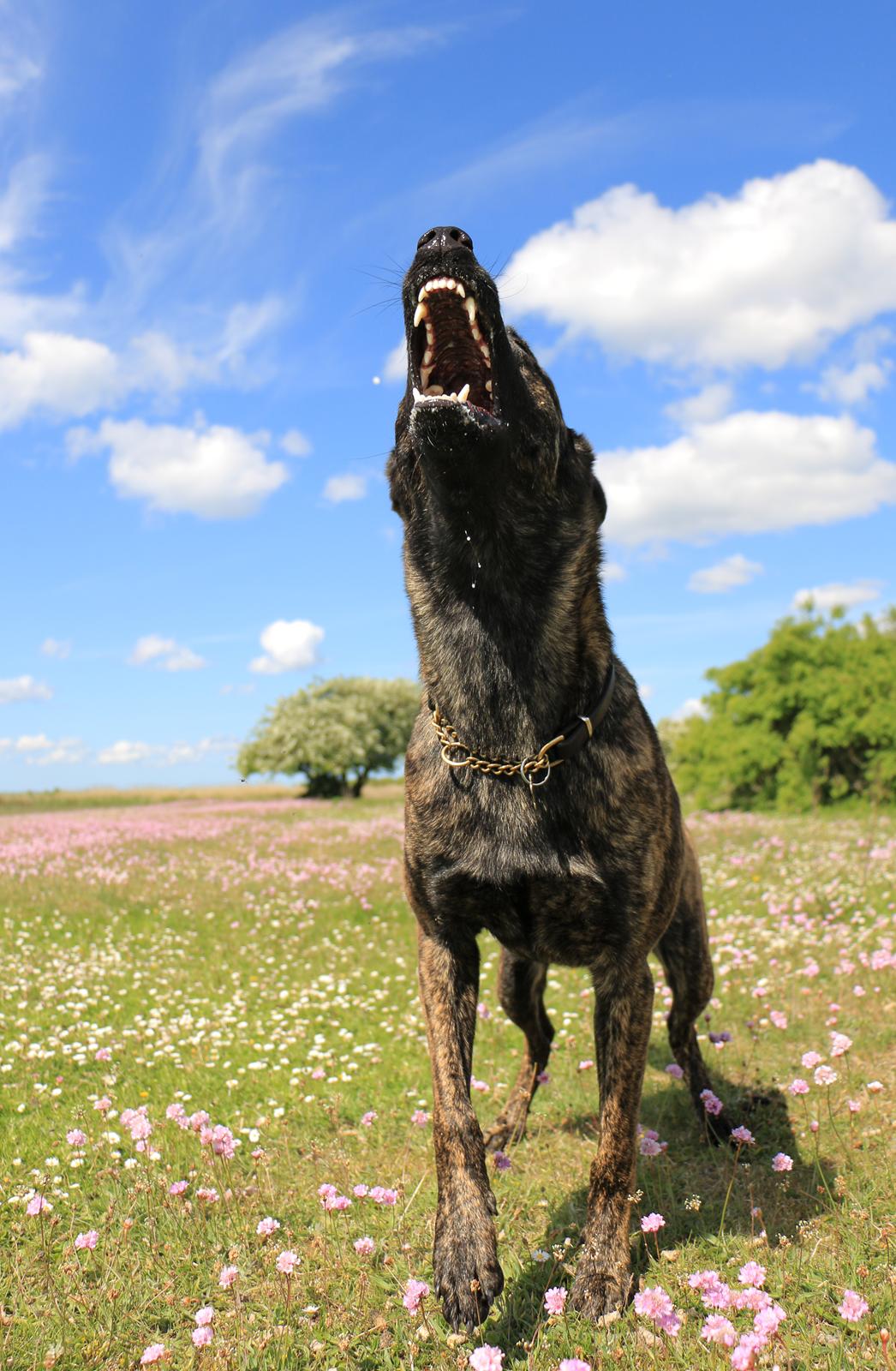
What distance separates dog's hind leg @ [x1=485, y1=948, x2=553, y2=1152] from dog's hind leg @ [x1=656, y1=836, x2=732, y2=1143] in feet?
2.16

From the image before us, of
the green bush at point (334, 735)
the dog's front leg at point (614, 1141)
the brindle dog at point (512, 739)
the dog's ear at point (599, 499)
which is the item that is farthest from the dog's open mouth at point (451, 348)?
the green bush at point (334, 735)

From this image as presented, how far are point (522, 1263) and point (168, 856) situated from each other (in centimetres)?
1394

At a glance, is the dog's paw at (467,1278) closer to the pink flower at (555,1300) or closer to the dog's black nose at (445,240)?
the pink flower at (555,1300)

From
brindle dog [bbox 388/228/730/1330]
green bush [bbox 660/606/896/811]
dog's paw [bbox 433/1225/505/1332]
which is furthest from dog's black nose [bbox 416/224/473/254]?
green bush [bbox 660/606/896/811]

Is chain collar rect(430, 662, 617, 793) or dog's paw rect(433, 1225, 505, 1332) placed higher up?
chain collar rect(430, 662, 617, 793)

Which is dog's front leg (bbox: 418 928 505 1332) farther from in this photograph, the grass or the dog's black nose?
the dog's black nose

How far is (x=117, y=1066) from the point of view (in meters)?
6.16

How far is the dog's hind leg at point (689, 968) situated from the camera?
4910mm

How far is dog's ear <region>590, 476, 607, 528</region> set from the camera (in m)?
3.97

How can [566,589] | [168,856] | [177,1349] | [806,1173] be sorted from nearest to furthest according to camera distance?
1. [177,1349]
2. [566,589]
3. [806,1173]
4. [168,856]

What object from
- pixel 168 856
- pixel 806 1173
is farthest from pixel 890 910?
pixel 168 856

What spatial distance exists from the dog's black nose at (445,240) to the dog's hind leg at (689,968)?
9.80 feet

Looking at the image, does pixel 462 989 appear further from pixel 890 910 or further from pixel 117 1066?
pixel 890 910

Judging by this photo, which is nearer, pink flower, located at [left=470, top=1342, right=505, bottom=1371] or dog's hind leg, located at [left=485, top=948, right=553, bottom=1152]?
pink flower, located at [left=470, top=1342, right=505, bottom=1371]
